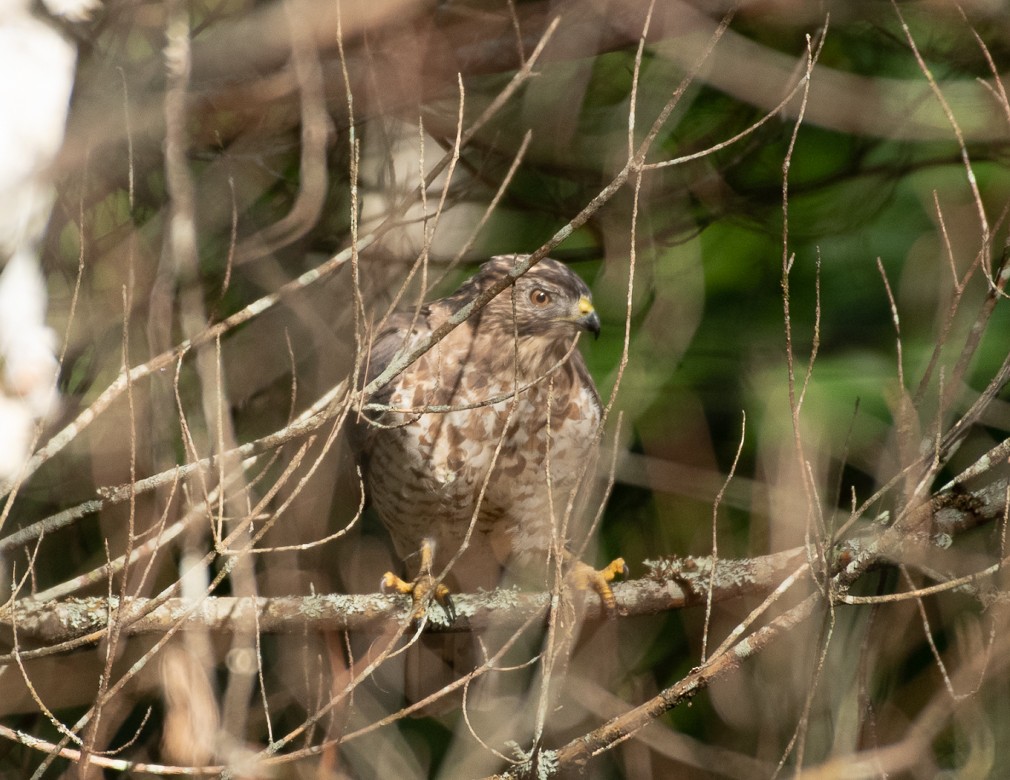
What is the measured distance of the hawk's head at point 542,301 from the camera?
13.8ft

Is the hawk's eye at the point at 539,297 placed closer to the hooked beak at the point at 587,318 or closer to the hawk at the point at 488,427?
the hawk at the point at 488,427

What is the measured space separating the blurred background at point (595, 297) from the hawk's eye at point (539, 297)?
1.19 ft

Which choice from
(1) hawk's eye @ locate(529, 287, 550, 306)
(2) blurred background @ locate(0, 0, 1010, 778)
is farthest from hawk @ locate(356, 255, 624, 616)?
(2) blurred background @ locate(0, 0, 1010, 778)

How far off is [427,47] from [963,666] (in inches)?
108

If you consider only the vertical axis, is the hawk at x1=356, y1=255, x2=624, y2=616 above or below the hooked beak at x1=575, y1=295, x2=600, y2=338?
below

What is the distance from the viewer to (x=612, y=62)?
5.46 meters

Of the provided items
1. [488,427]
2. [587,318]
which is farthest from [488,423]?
[587,318]

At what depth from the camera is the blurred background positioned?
3.77 metres

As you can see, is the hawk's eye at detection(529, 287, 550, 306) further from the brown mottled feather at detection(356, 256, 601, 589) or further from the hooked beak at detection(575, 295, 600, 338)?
the hooked beak at detection(575, 295, 600, 338)

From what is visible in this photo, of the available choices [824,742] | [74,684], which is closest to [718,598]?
[824,742]

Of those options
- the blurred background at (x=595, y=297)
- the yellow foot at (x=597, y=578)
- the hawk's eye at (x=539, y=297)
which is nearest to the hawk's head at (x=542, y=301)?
the hawk's eye at (x=539, y=297)

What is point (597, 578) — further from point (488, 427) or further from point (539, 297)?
point (539, 297)

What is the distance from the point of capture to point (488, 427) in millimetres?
4012

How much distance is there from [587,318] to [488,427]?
1.78 ft
